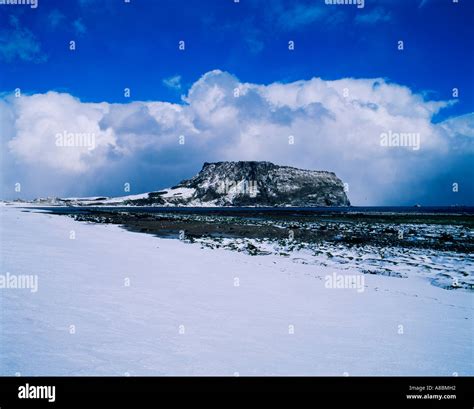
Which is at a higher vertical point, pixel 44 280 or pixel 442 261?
pixel 44 280

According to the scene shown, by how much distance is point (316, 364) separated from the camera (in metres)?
5.30

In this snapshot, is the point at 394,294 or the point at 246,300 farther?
the point at 394,294

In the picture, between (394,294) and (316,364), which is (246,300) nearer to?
(316,364)

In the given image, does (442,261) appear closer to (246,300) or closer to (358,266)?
(358,266)

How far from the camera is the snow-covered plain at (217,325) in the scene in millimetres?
4973

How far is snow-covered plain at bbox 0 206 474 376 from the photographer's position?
497 centimetres

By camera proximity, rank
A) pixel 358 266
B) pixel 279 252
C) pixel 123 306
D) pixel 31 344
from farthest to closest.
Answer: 1. pixel 279 252
2. pixel 358 266
3. pixel 123 306
4. pixel 31 344

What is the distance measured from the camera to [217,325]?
6773 millimetres

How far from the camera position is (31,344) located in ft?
16.1
